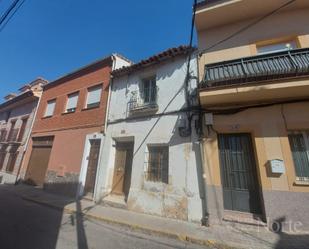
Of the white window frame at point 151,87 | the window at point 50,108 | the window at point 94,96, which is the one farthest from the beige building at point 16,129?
the white window frame at point 151,87

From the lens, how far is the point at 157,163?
643 cm

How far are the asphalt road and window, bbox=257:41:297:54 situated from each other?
6.46 meters

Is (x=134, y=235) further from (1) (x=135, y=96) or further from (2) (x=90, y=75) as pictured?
(2) (x=90, y=75)

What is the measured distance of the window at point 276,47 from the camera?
18.5ft

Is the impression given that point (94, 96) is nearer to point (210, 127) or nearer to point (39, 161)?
point (39, 161)

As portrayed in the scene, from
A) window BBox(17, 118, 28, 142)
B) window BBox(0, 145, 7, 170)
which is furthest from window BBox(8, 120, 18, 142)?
window BBox(0, 145, 7, 170)

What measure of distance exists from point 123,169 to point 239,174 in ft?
15.0

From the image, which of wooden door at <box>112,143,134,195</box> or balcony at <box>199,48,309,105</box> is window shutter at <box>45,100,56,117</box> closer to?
wooden door at <box>112,143,134,195</box>

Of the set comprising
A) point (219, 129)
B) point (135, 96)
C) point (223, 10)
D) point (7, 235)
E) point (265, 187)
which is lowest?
point (7, 235)

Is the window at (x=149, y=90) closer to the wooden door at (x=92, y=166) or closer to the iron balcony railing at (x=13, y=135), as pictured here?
the wooden door at (x=92, y=166)

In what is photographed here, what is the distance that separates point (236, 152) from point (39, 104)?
13.7m

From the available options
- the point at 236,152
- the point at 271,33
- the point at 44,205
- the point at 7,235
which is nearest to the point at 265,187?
the point at 236,152

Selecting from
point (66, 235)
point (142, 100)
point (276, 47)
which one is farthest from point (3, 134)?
point (276, 47)

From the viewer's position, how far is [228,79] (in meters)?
4.91
